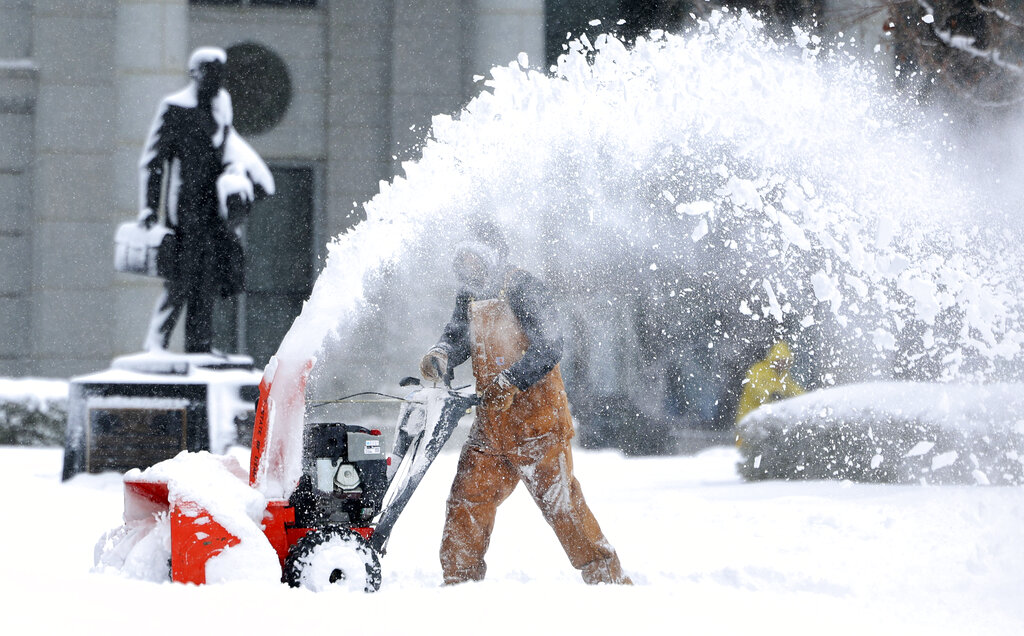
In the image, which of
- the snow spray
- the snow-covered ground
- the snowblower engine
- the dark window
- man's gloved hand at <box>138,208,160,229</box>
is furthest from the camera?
the dark window

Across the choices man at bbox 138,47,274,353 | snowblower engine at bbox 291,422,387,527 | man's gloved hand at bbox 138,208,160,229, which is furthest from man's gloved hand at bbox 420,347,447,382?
man's gloved hand at bbox 138,208,160,229

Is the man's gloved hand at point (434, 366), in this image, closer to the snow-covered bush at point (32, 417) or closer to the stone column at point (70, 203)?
the snow-covered bush at point (32, 417)

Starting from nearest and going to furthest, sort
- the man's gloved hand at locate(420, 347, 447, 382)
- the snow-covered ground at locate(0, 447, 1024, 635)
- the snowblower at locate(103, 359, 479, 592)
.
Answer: the snow-covered ground at locate(0, 447, 1024, 635)
the snowblower at locate(103, 359, 479, 592)
the man's gloved hand at locate(420, 347, 447, 382)

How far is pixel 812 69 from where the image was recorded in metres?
6.10

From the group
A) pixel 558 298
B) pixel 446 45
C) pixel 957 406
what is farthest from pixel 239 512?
pixel 446 45

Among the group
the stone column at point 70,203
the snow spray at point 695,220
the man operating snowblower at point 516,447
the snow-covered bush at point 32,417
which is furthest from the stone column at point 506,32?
the man operating snowblower at point 516,447

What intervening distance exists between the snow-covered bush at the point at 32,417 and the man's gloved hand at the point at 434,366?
280 inches

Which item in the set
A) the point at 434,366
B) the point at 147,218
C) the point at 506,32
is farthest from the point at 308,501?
the point at 506,32

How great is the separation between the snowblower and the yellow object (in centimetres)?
638

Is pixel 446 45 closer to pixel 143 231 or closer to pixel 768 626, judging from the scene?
pixel 143 231

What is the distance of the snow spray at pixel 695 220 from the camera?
5316mm

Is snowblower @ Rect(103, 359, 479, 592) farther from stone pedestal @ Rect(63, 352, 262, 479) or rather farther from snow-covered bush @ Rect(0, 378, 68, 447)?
snow-covered bush @ Rect(0, 378, 68, 447)

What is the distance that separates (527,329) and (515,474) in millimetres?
568

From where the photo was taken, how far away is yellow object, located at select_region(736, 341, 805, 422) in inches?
396
